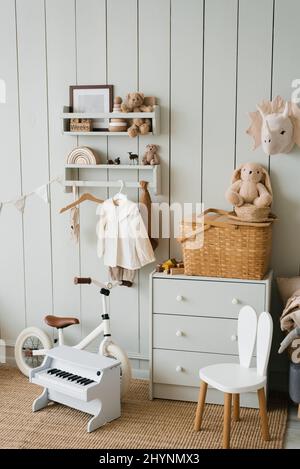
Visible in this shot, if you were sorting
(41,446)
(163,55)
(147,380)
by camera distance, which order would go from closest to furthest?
(41,446)
(163,55)
(147,380)

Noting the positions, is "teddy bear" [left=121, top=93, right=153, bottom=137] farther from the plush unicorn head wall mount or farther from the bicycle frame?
Answer: the bicycle frame

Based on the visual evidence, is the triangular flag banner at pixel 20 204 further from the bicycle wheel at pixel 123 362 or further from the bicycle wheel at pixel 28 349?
the bicycle wheel at pixel 123 362

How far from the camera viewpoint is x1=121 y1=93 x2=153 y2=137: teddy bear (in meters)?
3.45

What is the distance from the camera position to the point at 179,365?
337 centimetres

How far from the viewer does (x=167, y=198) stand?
3580 mm

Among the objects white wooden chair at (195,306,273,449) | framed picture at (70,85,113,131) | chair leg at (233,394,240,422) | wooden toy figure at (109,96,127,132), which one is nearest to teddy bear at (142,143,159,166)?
wooden toy figure at (109,96,127,132)

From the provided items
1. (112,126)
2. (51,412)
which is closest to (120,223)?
(112,126)

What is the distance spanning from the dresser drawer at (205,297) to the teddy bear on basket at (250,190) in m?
0.35

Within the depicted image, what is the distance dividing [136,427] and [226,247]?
3.15ft

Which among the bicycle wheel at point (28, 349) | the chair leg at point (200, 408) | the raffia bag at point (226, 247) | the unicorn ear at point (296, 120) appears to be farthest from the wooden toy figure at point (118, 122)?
the chair leg at point (200, 408)

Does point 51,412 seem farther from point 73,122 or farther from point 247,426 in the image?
point 73,122

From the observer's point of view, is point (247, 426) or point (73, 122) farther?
point (73, 122)

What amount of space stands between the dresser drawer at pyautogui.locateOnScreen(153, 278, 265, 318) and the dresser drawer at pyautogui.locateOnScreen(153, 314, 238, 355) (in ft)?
0.12

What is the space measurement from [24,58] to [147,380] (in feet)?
6.40
